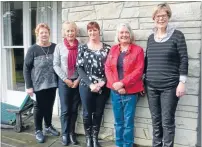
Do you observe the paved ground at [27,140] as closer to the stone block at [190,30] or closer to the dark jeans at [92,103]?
the dark jeans at [92,103]

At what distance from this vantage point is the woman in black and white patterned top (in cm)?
292

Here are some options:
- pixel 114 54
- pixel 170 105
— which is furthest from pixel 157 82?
pixel 114 54

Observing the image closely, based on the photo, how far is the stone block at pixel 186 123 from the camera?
112 inches

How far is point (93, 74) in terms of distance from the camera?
294cm

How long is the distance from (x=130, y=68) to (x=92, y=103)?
0.61m

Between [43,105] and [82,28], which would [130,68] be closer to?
[82,28]

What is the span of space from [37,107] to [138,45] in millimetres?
1445

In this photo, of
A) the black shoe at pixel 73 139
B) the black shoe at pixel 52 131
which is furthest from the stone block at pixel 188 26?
the black shoe at pixel 52 131

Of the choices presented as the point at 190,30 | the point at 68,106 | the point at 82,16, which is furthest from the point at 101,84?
the point at 190,30

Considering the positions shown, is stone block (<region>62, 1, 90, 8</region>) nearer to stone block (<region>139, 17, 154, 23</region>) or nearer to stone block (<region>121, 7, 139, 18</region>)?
stone block (<region>121, 7, 139, 18</region>)

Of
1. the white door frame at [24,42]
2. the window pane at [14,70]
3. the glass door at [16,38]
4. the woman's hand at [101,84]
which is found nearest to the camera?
the woman's hand at [101,84]

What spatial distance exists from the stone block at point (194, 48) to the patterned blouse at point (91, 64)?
0.85 meters

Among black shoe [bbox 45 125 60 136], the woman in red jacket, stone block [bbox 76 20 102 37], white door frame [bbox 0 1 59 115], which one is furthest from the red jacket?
white door frame [bbox 0 1 59 115]

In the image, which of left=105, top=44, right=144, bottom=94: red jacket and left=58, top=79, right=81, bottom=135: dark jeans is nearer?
left=105, top=44, right=144, bottom=94: red jacket
